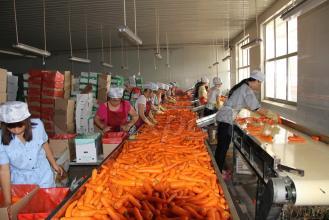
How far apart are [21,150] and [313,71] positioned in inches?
206

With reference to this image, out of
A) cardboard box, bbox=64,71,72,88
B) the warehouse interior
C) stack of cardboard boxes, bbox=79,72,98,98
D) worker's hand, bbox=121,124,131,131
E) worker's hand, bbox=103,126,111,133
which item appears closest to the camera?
worker's hand, bbox=103,126,111,133

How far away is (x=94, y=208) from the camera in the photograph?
1905mm

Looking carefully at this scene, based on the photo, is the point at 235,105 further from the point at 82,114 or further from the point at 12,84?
the point at 12,84

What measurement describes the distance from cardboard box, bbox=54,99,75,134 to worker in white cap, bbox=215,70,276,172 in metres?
3.71

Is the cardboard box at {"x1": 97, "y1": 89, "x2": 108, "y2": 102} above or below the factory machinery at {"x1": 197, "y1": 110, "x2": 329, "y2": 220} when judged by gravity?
above

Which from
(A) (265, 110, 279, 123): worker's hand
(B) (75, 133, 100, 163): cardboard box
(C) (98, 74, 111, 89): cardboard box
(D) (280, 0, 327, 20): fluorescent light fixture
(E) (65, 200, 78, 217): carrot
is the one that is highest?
(D) (280, 0, 327, 20): fluorescent light fixture

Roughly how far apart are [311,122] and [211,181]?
4.30 m

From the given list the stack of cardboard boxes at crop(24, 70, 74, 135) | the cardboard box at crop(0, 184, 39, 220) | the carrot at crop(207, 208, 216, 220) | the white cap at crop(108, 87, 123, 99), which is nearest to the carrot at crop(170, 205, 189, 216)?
the carrot at crop(207, 208, 216, 220)

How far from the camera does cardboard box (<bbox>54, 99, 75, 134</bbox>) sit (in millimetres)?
7270

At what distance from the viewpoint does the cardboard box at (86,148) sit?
13.3 feet


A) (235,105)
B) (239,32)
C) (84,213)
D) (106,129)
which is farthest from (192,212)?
(239,32)

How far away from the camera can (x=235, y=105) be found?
497 cm

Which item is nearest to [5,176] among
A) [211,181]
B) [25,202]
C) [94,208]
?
[25,202]

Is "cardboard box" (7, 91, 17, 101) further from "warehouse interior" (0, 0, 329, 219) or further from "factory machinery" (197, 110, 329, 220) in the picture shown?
"factory machinery" (197, 110, 329, 220)
